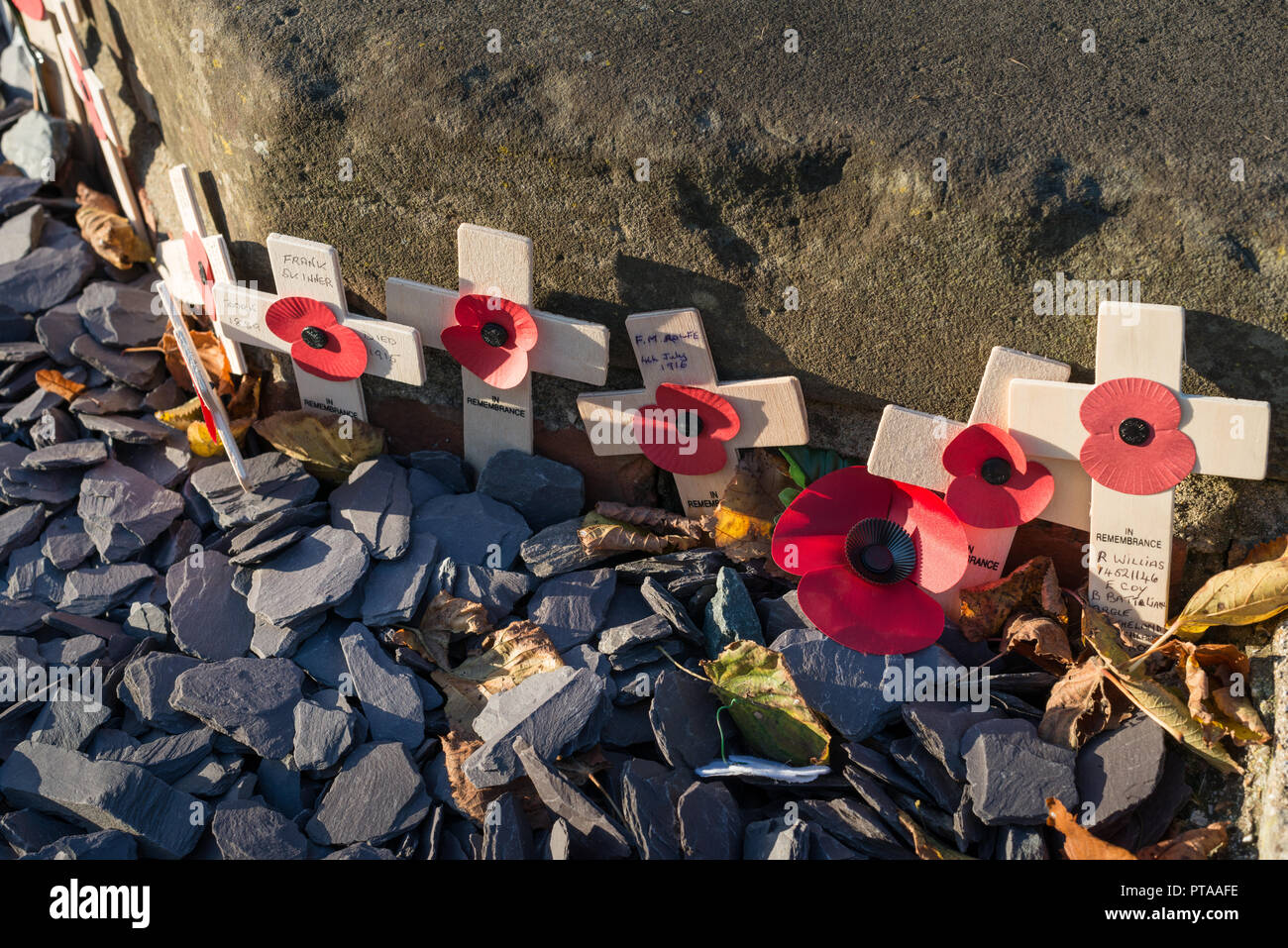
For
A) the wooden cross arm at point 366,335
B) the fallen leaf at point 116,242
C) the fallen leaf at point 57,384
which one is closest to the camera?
the wooden cross arm at point 366,335

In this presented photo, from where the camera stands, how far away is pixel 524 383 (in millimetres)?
3072

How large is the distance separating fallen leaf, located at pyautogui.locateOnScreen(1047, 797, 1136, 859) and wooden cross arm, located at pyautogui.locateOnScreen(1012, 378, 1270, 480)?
2.91ft

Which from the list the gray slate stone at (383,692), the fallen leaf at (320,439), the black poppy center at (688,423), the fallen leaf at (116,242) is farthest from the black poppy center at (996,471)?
the fallen leaf at (116,242)

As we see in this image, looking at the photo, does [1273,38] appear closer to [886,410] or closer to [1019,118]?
[1019,118]

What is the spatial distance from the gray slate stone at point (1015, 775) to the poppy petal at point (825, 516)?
60 cm

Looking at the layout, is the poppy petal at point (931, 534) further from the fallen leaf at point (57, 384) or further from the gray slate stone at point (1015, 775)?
the fallen leaf at point (57, 384)

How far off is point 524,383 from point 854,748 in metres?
1.42

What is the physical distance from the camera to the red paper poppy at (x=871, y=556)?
2.67m

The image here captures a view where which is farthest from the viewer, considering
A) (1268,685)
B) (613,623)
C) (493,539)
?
(493,539)

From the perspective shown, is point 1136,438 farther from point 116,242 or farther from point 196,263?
point 116,242

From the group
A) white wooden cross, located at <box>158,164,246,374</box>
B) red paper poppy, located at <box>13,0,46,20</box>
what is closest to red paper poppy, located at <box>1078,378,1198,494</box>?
white wooden cross, located at <box>158,164,246,374</box>

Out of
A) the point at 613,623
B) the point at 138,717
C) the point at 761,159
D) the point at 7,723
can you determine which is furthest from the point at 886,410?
the point at 7,723

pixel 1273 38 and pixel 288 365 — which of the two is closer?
pixel 1273 38

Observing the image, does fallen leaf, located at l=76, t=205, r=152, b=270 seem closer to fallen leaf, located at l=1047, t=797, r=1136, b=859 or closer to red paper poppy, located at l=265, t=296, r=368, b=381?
red paper poppy, located at l=265, t=296, r=368, b=381
